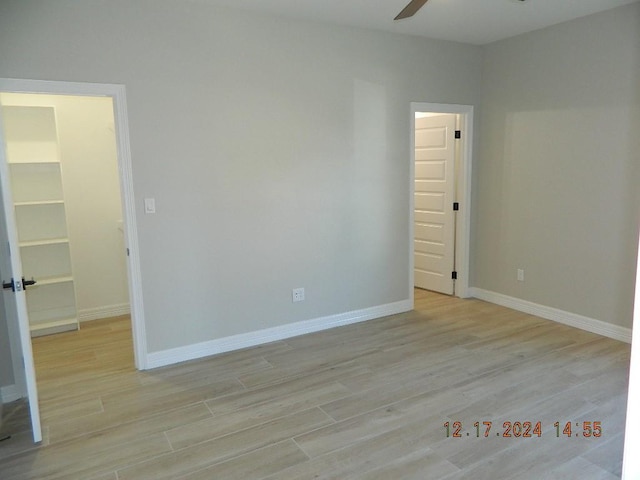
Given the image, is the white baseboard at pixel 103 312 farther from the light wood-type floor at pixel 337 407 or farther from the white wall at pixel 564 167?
the white wall at pixel 564 167

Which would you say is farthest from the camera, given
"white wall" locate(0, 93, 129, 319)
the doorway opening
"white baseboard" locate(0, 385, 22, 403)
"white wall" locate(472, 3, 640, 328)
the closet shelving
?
"white wall" locate(0, 93, 129, 319)

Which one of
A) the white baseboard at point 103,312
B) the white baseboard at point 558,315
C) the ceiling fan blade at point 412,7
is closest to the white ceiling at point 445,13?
the ceiling fan blade at point 412,7

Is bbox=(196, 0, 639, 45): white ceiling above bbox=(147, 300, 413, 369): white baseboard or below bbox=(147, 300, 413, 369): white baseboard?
above

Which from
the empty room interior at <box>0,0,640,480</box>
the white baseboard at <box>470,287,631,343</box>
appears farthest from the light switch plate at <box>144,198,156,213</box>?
the white baseboard at <box>470,287,631,343</box>

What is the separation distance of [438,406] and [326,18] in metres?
3.11

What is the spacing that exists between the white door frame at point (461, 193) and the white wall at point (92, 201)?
120 inches

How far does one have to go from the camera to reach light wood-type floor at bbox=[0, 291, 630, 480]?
2369 millimetres

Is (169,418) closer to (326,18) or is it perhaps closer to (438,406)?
(438,406)

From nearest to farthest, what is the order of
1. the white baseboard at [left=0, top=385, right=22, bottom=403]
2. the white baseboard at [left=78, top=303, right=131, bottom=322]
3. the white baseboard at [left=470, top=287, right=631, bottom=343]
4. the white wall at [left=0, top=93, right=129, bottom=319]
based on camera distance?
1. the white baseboard at [left=0, top=385, right=22, bottom=403]
2. the white baseboard at [left=470, top=287, right=631, bottom=343]
3. the white wall at [left=0, top=93, right=129, bottom=319]
4. the white baseboard at [left=78, top=303, right=131, bottom=322]

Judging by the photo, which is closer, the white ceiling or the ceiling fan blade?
the ceiling fan blade

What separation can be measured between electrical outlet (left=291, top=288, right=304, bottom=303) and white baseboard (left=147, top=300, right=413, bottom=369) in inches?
8.7

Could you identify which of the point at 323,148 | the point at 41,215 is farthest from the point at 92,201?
the point at 323,148

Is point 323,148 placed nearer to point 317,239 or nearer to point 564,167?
point 317,239
